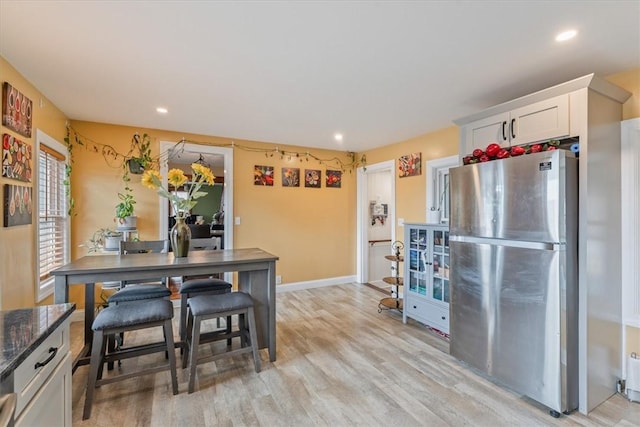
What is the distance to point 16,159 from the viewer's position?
7.57 feet

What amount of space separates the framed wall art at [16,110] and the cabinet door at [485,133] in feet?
12.4

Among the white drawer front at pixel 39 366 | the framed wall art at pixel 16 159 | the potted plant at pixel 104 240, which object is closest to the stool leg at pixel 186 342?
the white drawer front at pixel 39 366

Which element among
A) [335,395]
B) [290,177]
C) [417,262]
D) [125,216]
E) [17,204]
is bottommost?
[335,395]

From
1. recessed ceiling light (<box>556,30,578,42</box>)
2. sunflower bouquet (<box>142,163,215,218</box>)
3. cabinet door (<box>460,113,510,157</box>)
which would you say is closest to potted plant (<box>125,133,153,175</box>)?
sunflower bouquet (<box>142,163,215,218</box>)

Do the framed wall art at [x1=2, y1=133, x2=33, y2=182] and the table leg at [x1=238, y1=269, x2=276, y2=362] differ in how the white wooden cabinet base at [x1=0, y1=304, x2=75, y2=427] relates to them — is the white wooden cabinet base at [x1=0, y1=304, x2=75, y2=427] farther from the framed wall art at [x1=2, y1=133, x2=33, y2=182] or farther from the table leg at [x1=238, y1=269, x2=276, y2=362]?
the framed wall art at [x1=2, y1=133, x2=33, y2=182]

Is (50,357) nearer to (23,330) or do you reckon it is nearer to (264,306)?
(23,330)

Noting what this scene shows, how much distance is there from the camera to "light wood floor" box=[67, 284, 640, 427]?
1.91 m

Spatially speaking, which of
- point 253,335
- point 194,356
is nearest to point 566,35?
point 253,335

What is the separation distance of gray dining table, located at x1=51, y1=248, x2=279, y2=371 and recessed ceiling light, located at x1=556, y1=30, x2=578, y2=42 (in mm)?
2563

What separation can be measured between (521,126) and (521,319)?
5.01 feet

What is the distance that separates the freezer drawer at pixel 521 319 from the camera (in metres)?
1.96

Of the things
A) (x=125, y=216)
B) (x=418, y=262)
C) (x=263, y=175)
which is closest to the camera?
(x=418, y=262)

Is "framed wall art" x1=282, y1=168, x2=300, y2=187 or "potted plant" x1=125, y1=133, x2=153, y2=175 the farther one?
"framed wall art" x1=282, y1=168, x2=300, y2=187

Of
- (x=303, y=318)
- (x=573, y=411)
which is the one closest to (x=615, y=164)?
(x=573, y=411)
